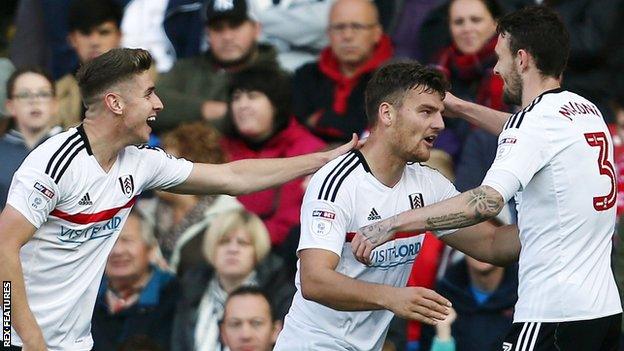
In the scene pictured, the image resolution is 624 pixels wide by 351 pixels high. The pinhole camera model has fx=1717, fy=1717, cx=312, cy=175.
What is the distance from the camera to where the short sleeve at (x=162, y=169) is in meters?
8.58

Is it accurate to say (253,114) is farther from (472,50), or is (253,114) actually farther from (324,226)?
(324,226)

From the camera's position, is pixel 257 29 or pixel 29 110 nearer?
pixel 29 110

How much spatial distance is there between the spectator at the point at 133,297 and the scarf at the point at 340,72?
1.69 meters

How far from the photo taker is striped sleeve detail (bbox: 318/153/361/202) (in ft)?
27.0

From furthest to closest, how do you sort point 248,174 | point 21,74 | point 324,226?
1. point 21,74
2. point 248,174
3. point 324,226

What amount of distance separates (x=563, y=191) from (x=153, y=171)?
6.82ft

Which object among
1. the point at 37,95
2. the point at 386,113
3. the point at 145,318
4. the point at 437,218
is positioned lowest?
the point at 145,318

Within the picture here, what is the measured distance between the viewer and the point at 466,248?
28.2 feet

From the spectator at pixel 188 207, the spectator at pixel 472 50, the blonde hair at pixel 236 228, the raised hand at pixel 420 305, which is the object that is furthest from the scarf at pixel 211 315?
the raised hand at pixel 420 305

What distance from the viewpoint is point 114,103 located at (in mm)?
8320

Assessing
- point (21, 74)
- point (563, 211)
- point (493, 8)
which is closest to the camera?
point (563, 211)

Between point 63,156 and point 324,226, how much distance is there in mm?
1281

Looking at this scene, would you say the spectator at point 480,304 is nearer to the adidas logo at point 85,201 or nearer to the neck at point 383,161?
the neck at point 383,161

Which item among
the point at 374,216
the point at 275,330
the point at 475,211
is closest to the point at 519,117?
the point at 475,211
